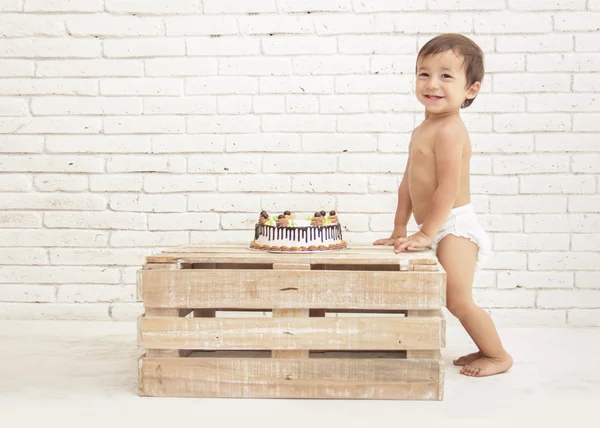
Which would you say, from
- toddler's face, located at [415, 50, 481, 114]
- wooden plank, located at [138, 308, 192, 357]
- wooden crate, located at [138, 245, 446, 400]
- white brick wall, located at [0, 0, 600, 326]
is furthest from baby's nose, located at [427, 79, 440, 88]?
wooden plank, located at [138, 308, 192, 357]

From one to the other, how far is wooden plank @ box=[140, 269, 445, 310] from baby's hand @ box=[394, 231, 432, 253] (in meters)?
0.23

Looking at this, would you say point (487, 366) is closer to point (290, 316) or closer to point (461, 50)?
point (290, 316)

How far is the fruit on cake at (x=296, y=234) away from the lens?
221 centimetres

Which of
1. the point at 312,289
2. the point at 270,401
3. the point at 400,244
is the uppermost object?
the point at 400,244

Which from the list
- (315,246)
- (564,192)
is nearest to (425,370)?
(315,246)

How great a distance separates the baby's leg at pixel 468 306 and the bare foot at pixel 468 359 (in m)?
0.07

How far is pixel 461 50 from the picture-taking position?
7.59 ft

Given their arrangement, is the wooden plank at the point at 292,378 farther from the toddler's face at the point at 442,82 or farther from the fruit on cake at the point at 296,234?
the toddler's face at the point at 442,82

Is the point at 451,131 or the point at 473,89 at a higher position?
the point at 473,89

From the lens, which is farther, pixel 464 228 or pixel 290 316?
pixel 464 228

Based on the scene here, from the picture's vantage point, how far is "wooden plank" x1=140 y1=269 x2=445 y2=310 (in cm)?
201

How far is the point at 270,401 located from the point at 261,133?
54.4 inches

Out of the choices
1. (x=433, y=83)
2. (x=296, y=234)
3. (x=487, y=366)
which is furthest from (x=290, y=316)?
(x=433, y=83)

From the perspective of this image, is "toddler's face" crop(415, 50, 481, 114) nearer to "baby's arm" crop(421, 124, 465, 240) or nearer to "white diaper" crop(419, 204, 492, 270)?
"baby's arm" crop(421, 124, 465, 240)
